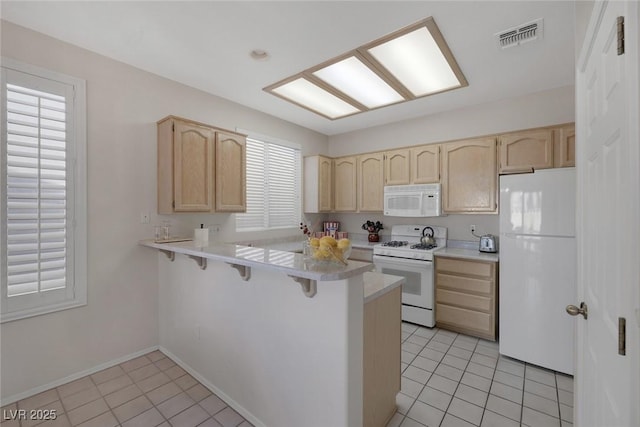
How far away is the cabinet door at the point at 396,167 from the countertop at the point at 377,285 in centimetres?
216

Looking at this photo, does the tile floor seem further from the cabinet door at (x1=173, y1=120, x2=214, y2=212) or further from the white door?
the cabinet door at (x1=173, y1=120, x2=214, y2=212)

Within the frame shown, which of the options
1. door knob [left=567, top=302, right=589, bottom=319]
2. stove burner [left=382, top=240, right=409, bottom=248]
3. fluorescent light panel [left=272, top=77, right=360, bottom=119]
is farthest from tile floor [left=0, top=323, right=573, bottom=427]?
fluorescent light panel [left=272, top=77, right=360, bottom=119]

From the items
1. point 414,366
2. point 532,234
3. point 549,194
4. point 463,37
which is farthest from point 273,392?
point 463,37

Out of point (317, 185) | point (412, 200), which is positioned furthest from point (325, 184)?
point (412, 200)

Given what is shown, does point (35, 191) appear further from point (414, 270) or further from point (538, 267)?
point (538, 267)

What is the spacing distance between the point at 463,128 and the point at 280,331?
3.39 meters

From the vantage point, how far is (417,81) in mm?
2754

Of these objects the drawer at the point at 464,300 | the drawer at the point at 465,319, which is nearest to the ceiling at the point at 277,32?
the drawer at the point at 464,300

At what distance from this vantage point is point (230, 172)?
2945 mm

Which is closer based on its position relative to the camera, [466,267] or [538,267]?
[538,267]

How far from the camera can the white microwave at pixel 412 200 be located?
11.4 ft

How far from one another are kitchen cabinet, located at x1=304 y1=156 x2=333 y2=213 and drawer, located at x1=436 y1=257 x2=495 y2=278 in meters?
1.90

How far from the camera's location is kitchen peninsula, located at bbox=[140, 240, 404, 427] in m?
1.36

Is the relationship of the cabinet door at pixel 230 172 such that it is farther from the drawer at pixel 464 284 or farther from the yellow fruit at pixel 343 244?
the drawer at pixel 464 284
